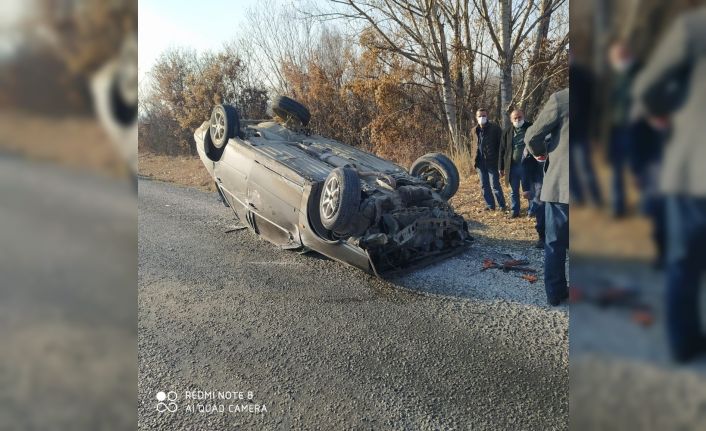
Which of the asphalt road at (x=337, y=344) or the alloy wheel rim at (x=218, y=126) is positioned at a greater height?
the alloy wheel rim at (x=218, y=126)

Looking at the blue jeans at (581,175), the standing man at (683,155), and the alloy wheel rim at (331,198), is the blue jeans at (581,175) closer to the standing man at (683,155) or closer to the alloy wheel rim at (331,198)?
the standing man at (683,155)

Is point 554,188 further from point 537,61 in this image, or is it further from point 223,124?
point 223,124

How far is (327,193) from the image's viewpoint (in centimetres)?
369

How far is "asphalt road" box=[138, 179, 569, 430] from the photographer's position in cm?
196

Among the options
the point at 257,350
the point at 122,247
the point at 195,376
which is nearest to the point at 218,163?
the point at 257,350

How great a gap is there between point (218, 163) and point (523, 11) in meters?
3.46

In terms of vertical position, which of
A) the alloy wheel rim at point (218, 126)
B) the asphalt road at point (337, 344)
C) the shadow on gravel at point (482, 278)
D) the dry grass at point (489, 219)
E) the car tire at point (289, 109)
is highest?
the car tire at point (289, 109)

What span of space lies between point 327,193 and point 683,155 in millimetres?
3008

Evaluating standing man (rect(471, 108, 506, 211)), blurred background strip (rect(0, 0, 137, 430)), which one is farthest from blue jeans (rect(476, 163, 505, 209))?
blurred background strip (rect(0, 0, 137, 430))

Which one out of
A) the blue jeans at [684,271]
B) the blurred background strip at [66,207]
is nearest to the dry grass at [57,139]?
the blurred background strip at [66,207]

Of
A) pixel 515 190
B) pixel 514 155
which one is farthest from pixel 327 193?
pixel 515 190

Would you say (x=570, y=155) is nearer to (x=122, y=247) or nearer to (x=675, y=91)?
(x=675, y=91)

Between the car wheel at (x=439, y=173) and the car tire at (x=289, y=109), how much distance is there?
1346 mm

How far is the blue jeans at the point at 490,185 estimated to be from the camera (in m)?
5.81
